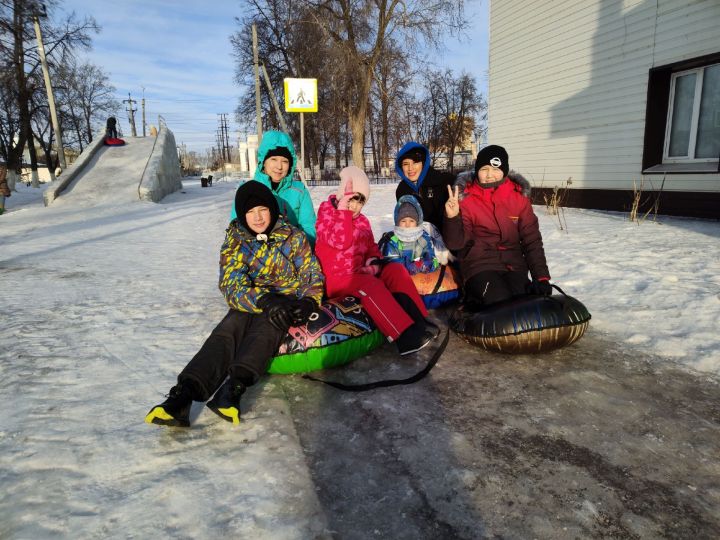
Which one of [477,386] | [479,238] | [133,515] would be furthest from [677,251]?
[133,515]

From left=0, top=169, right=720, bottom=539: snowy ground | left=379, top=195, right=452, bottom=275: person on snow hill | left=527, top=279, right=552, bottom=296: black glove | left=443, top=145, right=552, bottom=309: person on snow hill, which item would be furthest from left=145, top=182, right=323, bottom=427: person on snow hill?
left=527, top=279, right=552, bottom=296: black glove

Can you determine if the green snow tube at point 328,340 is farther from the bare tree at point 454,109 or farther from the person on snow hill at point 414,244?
the bare tree at point 454,109

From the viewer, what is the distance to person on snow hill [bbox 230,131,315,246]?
4043mm

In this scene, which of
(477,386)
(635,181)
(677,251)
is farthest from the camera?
(635,181)

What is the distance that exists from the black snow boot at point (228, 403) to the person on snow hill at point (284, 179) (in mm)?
1821

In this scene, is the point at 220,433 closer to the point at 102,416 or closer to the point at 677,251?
the point at 102,416

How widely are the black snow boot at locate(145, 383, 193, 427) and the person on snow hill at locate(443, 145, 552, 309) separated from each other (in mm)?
2325

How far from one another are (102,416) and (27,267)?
15.4 feet

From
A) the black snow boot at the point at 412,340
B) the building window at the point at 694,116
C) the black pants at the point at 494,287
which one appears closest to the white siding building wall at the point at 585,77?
the building window at the point at 694,116

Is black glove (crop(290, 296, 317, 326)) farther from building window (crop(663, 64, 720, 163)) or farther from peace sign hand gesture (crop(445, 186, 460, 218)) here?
building window (crop(663, 64, 720, 163))

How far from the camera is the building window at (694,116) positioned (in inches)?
316

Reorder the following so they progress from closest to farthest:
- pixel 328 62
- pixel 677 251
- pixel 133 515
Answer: pixel 133 515 → pixel 677 251 → pixel 328 62

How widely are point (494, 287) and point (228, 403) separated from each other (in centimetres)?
225

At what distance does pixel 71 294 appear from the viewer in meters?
4.73
